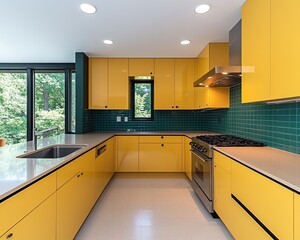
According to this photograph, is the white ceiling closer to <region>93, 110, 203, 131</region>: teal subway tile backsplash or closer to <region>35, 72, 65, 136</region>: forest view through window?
<region>35, 72, 65, 136</region>: forest view through window

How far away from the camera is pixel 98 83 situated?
13.4ft

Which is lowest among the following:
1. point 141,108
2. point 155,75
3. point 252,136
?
point 252,136

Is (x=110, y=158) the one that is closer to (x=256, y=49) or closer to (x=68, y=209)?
(x=68, y=209)

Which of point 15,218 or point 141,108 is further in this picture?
point 141,108

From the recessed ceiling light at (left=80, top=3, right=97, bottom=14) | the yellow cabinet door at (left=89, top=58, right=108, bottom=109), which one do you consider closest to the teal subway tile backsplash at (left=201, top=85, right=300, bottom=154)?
the recessed ceiling light at (left=80, top=3, right=97, bottom=14)

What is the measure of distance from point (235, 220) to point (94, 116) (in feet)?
11.4

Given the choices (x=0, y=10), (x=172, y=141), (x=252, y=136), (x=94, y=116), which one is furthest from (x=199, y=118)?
(x=0, y=10)

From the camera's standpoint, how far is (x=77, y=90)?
12.3 feet

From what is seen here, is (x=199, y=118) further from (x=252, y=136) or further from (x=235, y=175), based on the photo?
(x=235, y=175)

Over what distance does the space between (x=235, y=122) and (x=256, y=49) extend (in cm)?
143

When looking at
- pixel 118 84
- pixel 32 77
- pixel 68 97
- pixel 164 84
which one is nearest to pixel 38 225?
pixel 118 84

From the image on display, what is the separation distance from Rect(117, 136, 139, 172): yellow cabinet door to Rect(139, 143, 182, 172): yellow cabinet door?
97 mm

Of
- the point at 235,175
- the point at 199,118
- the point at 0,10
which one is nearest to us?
the point at 235,175

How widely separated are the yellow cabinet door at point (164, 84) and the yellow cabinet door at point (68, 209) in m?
2.54
